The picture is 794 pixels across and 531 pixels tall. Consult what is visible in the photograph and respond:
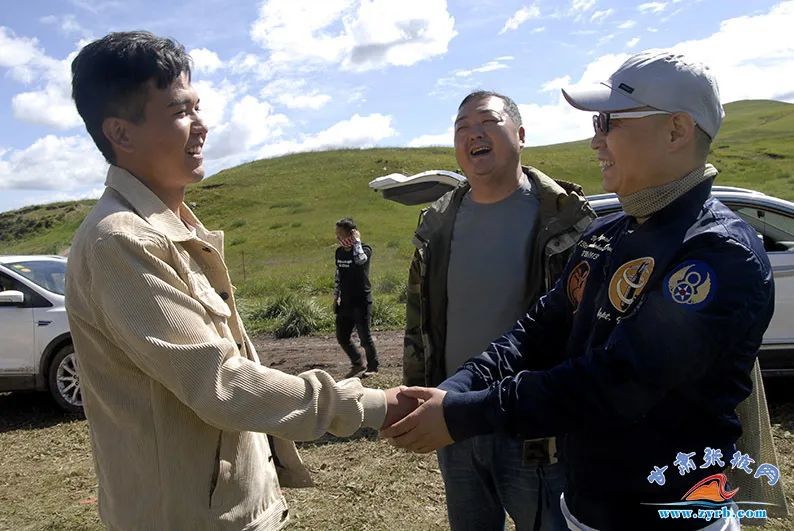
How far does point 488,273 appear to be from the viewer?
2998 millimetres

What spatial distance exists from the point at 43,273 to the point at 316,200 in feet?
185

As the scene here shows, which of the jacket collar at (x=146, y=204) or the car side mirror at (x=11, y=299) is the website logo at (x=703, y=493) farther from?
the car side mirror at (x=11, y=299)

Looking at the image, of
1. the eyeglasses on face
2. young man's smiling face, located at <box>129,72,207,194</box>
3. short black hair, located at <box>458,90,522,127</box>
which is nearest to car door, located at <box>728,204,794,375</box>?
short black hair, located at <box>458,90,522,127</box>

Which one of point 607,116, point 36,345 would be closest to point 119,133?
point 607,116

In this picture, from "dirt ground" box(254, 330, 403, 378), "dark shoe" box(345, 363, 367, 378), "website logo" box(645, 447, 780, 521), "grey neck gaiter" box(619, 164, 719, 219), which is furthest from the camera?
"dirt ground" box(254, 330, 403, 378)

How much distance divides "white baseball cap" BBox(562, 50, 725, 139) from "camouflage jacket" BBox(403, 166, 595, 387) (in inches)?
38.9

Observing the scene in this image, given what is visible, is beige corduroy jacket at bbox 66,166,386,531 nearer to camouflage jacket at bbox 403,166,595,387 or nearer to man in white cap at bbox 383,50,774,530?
man in white cap at bbox 383,50,774,530

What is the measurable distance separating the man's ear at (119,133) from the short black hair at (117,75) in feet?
0.05

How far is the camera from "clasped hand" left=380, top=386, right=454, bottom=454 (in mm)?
2252

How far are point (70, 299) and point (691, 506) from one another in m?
1.74

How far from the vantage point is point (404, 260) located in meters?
28.1

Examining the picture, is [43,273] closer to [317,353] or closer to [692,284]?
[317,353]

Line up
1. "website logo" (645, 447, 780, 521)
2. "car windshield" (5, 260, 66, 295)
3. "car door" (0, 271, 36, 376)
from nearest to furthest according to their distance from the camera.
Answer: "website logo" (645, 447, 780, 521) < "car door" (0, 271, 36, 376) < "car windshield" (5, 260, 66, 295)

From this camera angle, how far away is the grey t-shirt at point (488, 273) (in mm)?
A: 2961
